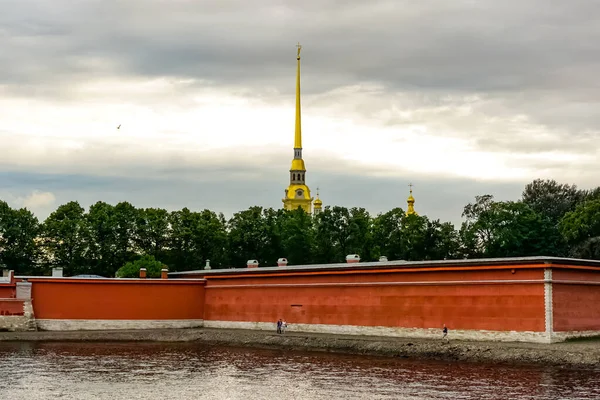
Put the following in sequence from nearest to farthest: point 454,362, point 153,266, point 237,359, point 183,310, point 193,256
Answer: point 454,362 < point 237,359 < point 183,310 < point 153,266 < point 193,256

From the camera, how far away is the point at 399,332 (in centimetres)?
5019

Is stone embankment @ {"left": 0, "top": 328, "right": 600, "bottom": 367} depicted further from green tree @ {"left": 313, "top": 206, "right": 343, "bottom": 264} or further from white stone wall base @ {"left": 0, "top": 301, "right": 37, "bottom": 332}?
green tree @ {"left": 313, "top": 206, "right": 343, "bottom": 264}

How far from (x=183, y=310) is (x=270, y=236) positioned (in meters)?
32.0

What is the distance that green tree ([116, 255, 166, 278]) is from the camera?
82500 mm

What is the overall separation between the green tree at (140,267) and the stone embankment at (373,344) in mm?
22421

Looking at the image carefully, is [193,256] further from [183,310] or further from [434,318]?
[434,318]

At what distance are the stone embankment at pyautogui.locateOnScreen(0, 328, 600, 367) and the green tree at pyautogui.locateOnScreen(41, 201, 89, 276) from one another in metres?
30.7

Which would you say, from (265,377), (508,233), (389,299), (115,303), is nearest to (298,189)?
(508,233)

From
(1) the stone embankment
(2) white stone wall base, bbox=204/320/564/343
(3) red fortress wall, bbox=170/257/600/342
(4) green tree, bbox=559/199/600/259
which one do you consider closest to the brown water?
(1) the stone embankment

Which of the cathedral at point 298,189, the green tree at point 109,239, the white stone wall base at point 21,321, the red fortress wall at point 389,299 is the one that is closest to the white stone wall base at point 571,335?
the red fortress wall at point 389,299

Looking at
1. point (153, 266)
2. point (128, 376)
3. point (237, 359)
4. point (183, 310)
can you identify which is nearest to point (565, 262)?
point (237, 359)

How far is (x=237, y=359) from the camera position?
150ft

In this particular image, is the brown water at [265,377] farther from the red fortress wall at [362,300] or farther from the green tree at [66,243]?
the green tree at [66,243]

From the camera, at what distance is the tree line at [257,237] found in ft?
293
